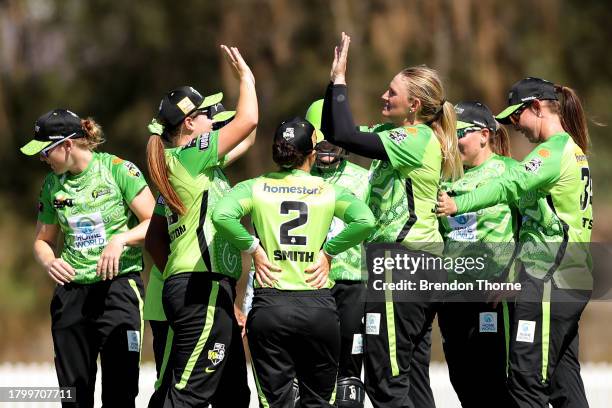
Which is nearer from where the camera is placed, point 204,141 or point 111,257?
point 204,141

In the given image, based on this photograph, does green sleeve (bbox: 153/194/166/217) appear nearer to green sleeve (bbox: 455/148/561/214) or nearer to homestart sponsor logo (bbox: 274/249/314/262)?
homestart sponsor logo (bbox: 274/249/314/262)

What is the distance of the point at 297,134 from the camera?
228 inches

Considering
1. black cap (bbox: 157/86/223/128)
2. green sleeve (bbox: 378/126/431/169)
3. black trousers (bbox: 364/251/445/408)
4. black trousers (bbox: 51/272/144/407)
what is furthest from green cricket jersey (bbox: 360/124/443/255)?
black trousers (bbox: 51/272/144/407)

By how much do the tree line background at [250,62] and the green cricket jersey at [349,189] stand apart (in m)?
9.60

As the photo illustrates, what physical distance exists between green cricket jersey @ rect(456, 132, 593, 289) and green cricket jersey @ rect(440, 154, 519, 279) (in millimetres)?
502

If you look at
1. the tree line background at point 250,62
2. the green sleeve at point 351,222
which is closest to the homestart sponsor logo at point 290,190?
the green sleeve at point 351,222

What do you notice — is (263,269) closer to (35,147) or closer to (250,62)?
(35,147)

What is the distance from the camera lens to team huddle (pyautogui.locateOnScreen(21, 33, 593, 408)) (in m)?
5.73

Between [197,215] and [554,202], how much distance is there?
1959mm

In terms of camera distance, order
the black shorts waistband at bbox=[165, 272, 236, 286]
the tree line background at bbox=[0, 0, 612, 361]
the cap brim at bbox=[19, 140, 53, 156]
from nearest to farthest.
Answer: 1. the black shorts waistband at bbox=[165, 272, 236, 286]
2. the cap brim at bbox=[19, 140, 53, 156]
3. the tree line background at bbox=[0, 0, 612, 361]

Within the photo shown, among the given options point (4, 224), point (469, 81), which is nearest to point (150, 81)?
point (4, 224)

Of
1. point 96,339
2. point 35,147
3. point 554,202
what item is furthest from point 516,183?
point 35,147

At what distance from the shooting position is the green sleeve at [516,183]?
6.09 metres

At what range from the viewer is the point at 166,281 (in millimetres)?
5965
